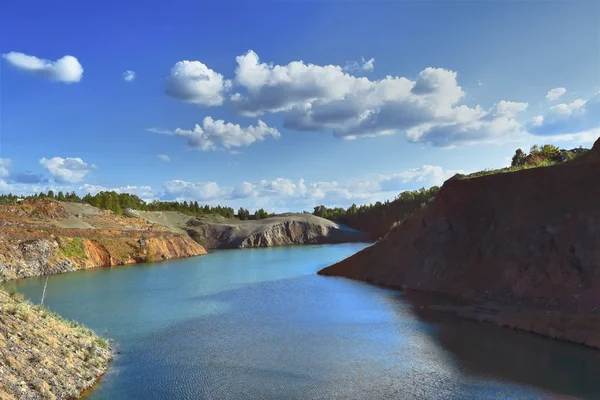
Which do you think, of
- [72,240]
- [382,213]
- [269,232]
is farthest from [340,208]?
[72,240]

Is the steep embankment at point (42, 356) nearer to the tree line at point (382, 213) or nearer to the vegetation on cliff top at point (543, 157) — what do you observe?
the vegetation on cliff top at point (543, 157)

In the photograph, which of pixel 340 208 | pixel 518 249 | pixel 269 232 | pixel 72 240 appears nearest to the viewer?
pixel 518 249

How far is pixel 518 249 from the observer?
100 ft

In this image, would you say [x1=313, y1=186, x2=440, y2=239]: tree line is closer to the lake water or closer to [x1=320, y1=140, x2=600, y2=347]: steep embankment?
[x1=320, y1=140, x2=600, y2=347]: steep embankment

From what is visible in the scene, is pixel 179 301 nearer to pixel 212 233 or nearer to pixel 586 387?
pixel 586 387

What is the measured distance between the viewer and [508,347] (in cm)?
2127

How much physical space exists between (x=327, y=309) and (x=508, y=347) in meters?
12.7

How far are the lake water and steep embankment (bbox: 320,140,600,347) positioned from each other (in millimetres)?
2291

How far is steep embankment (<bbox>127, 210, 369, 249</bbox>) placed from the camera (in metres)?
115

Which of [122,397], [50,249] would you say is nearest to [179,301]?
[122,397]

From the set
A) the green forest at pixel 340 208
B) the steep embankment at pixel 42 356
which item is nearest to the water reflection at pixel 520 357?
the steep embankment at pixel 42 356

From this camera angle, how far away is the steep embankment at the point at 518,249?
81.8ft

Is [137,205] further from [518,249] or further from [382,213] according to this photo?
[518,249]

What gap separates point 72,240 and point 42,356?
54795 mm
